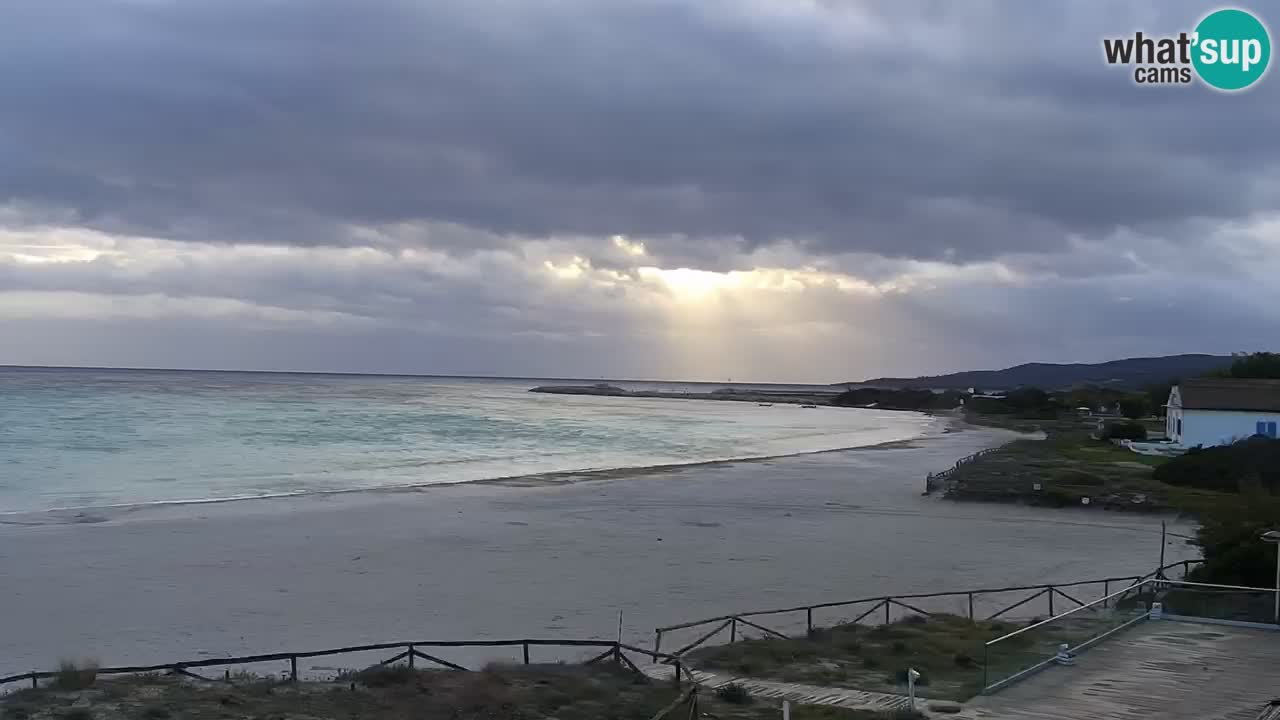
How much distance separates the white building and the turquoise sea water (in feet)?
78.9

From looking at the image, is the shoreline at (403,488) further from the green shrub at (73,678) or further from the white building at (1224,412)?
the green shrub at (73,678)

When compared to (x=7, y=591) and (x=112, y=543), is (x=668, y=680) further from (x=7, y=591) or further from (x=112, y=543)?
(x=112, y=543)

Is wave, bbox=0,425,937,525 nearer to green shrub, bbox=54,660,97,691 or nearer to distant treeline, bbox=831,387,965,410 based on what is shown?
green shrub, bbox=54,660,97,691

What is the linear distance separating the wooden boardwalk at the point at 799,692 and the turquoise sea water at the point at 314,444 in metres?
30.6

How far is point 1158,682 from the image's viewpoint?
14695 mm

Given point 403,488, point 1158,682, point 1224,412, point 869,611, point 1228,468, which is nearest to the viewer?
point 1158,682

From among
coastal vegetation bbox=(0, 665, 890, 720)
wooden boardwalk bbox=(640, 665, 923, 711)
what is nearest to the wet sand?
wooden boardwalk bbox=(640, 665, 923, 711)

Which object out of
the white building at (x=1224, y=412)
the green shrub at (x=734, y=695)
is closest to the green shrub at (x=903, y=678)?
the green shrub at (x=734, y=695)

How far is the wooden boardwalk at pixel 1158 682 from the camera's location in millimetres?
13414

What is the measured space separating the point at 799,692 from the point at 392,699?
5.81m

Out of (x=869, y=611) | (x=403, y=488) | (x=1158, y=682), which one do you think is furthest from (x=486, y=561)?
(x=403, y=488)

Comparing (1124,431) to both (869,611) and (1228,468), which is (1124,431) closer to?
(1228,468)

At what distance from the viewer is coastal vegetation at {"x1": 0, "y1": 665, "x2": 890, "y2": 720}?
13680mm

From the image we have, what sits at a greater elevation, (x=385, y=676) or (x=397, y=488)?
(x=385, y=676)
